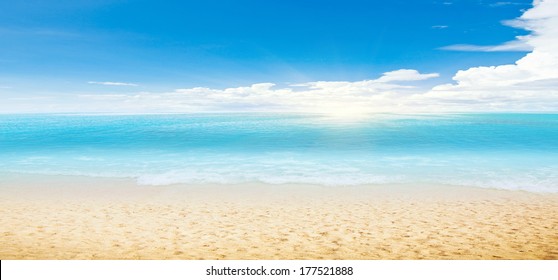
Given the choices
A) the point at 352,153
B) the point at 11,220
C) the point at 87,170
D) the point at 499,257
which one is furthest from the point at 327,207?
Result: the point at 352,153

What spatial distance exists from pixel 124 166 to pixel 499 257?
2953 cm

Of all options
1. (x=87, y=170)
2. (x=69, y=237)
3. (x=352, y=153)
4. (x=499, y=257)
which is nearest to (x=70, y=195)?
(x=69, y=237)

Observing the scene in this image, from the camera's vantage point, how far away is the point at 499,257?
930cm

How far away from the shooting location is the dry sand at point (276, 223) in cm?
982

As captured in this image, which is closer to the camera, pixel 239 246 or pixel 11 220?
pixel 239 246

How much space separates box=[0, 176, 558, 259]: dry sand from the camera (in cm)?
982

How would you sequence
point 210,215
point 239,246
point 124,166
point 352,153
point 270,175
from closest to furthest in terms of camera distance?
1. point 239,246
2. point 210,215
3. point 270,175
4. point 124,166
5. point 352,153

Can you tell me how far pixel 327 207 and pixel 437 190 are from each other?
25.9 ft

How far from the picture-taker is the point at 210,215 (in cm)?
1411

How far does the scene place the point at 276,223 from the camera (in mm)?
12867

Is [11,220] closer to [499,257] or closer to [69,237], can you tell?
[69,237]
